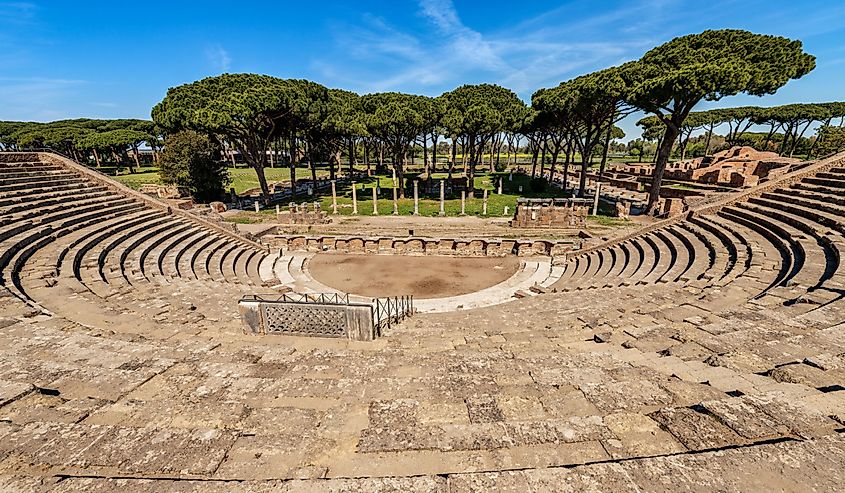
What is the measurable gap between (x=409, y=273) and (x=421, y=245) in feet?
12.2

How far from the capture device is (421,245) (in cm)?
2309

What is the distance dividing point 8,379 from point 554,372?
333 inches

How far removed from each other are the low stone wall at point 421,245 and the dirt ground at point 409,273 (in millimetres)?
666

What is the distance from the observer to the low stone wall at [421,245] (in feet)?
72.4

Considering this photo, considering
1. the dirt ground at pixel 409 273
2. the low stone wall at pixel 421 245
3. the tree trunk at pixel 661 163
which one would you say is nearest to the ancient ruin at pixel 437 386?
the dirt ground at pixel 409 273

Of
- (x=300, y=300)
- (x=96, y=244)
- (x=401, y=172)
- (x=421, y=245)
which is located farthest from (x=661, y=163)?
(x=96, y=244)

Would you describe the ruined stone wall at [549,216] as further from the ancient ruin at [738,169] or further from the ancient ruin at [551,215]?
the ancient ruin at [738,169]

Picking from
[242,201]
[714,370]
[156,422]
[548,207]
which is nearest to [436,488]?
[156,422]

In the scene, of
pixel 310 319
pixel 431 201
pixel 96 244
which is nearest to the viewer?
pixel 310 319

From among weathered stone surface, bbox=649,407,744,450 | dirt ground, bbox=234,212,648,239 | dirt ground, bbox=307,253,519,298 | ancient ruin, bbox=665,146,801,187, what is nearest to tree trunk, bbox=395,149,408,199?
dirt ground, bbox=234,212,648,239

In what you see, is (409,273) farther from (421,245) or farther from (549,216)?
(549,216)

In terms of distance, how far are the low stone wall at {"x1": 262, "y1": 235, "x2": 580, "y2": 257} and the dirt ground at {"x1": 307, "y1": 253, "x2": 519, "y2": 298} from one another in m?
0.67

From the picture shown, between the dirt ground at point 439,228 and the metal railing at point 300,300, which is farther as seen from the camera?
the dirt ground at point 439,228

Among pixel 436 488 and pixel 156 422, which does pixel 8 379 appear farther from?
pixel 436 488
